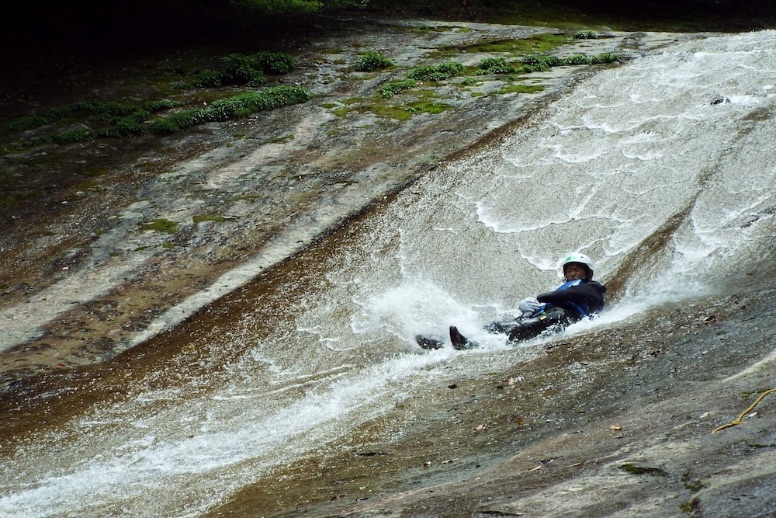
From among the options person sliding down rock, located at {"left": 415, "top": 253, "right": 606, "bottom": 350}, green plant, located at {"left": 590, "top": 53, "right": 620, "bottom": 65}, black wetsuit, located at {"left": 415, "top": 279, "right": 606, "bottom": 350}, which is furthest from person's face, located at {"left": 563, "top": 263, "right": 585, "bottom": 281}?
green plant, located at {"left": 590, "top": 53, "right": 620, "bottom": 65}

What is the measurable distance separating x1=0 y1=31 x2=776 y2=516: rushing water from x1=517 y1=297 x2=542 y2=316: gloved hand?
0.76 meters

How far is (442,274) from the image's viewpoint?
14.9 metres

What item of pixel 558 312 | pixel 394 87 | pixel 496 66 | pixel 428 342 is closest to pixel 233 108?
pixel 394 87

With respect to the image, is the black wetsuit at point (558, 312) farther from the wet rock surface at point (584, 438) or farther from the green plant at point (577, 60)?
the green plant at point (577, 60)

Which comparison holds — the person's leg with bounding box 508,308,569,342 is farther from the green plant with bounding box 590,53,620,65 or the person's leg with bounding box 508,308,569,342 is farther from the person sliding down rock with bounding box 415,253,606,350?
the green plant with bounding box 590,53,620,65

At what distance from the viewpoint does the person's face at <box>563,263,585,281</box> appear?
12.8m

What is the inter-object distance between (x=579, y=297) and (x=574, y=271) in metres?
1.13

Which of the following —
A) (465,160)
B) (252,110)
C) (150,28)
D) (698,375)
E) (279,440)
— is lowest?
(279,440)

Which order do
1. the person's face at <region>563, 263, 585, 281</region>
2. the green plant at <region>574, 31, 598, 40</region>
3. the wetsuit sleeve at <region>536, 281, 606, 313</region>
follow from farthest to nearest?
the green plant at <region>574, 31, 598, 40</region> → the person's face at <region>563, 263, 585, 281</region> → the wetsuit sleeve at <region>536, 281, 606, 313</region>

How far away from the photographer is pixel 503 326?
1196 cm

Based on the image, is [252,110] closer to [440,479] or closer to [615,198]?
[615,198]

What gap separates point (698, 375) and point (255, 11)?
29.2 metres

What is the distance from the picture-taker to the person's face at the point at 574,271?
42.1 feet

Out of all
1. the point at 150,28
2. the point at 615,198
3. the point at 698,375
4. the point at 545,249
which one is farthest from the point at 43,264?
the point at 150,28
